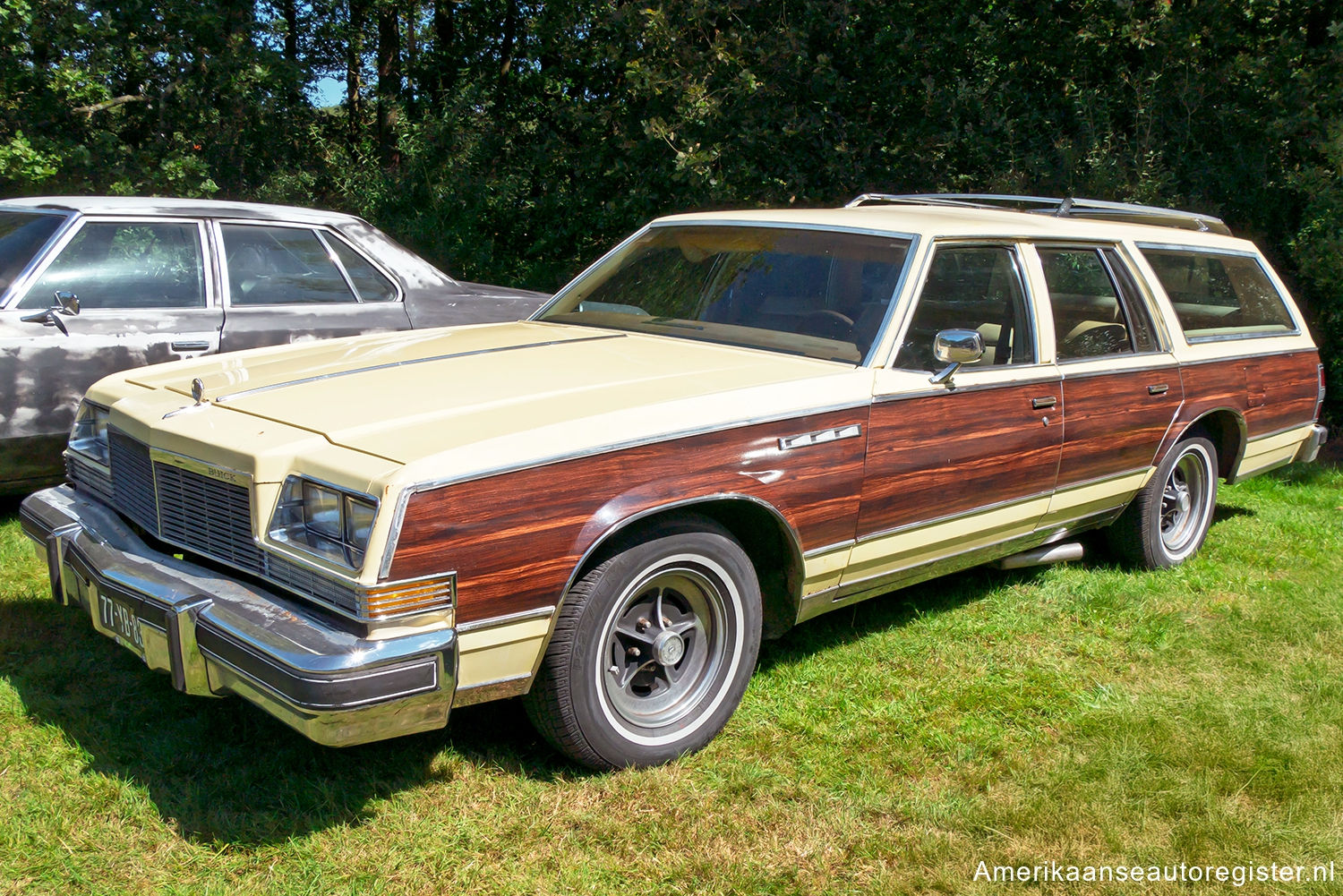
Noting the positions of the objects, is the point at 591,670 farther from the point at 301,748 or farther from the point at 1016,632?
the point at 1016,632

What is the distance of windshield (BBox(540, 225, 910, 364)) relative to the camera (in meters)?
3.96

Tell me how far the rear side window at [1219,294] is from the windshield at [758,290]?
1790 mm

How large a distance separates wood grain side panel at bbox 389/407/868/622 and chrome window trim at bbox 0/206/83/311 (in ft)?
11.5

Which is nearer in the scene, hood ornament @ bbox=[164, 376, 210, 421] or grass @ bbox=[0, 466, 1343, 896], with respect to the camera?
grass @ bbox=[0, 466, 1343, 896]

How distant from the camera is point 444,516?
2717mm

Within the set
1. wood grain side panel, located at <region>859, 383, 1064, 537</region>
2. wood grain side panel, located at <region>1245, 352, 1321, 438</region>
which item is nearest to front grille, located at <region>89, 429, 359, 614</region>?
wood grain side panel, located at <region>859, 383, 1064, 537</region>

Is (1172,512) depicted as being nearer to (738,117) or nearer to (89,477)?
(89,477)

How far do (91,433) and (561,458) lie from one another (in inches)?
80.3

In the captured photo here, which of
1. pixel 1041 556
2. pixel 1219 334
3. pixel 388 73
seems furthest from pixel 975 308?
pixel 388 73

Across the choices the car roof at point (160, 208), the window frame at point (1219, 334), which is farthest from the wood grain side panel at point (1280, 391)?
the car roof at point (160, 208)

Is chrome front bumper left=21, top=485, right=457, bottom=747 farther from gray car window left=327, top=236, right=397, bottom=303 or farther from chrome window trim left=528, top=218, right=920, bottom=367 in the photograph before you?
gray car window left=327, top=236, right=397, bottom=303

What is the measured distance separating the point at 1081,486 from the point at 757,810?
2.21m

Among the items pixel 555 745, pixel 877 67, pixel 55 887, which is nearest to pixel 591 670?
pixel 555 745

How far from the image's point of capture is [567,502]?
2.93 meters
